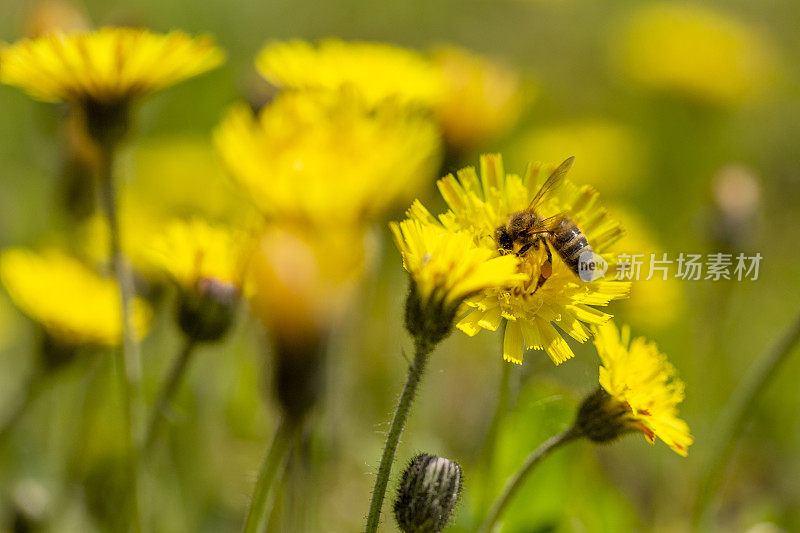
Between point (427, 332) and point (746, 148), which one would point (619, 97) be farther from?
point (427, 332)

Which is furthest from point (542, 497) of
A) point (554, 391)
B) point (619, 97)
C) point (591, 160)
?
point (619, 97)

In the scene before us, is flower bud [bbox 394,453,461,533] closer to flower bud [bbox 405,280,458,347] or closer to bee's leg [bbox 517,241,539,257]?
flower bud [bbox 405,280,458,347]

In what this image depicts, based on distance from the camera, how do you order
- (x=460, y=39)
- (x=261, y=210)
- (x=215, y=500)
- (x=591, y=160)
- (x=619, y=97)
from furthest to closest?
(x=460, y=39)
(x=619, y=97)
(x=591, y=160)
(x=215, y=500)
(x=261, y=210)

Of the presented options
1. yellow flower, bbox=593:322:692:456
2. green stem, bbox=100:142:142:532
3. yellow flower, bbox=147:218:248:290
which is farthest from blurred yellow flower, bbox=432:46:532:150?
yellow flower, bbox=593:322:692:456

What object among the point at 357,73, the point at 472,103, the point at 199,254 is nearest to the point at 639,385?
the point at 199,254

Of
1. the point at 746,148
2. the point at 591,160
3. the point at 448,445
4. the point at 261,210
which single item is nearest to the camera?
the point at 261,210

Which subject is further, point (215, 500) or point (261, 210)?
point (215, 500)
